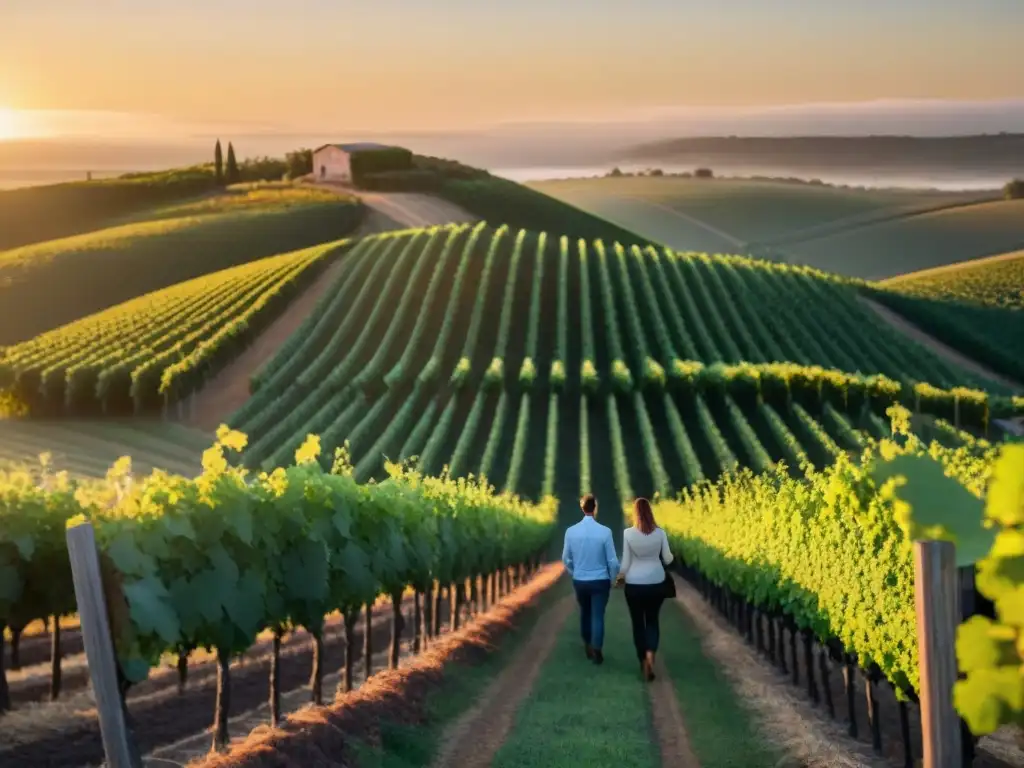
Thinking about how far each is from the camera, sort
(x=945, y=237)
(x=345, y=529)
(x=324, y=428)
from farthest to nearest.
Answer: (x=945, y=237)
(x=324, y=428)
(x=345, y=529)

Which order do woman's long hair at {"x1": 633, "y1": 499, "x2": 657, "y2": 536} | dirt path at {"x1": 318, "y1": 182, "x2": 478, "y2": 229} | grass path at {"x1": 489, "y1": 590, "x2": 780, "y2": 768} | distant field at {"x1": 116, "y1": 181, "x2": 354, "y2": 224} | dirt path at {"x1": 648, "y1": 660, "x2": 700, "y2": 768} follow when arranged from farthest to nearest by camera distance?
distant field at {"x1": 116, "y1": 181, "x2": 354, "y2": 224}, dirt path at {"x1": 318, "y1": 182, "x2": 478, "y2": 229}, woman's long hair at {"x1": 633, "y1": 499, "x2": 657, "y2": 536}, dirt path at {"x1": 648, "y1": 660, "x2": 700, "y2": 768}, grass path at {"x1": 489, "y1": 590, "x2": 780, "y2": 768}

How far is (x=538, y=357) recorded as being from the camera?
78062 millimetres

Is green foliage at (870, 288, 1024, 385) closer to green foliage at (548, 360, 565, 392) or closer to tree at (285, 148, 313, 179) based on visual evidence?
green foliage at (548, 360, 565, 392)

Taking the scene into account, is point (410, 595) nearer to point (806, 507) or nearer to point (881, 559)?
point (806, 507)

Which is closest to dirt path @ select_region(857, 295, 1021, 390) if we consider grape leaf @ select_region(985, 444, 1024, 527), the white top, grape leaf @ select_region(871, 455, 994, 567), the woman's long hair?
the white top

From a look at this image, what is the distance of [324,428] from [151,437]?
9.12 metres

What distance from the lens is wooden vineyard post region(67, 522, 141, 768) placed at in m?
9.06

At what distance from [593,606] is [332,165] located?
Answer: 15248cm

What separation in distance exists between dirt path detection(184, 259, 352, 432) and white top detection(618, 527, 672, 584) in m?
55.1

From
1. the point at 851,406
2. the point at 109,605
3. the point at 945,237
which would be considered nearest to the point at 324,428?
the point at 851,406

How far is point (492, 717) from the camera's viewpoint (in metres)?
14.8

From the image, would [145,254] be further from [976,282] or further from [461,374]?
[976,282]

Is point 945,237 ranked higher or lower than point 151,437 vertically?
higher

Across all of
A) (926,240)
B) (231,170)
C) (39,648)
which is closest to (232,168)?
(231,170)
